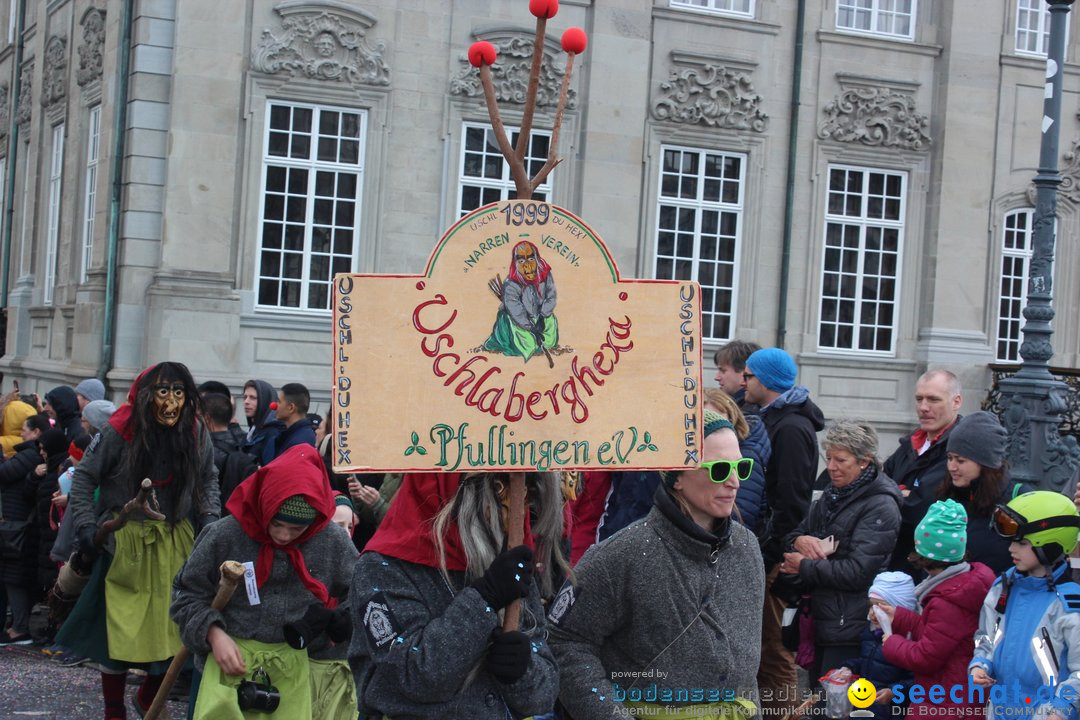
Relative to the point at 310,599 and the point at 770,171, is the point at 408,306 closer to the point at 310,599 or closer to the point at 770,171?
the point at 310,599

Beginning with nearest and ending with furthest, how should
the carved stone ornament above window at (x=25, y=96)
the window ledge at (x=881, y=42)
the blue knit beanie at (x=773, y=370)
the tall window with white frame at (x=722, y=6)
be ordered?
the blue knit beanie at (x=773, y=370)
the tall window with white frame at (x=722, y=6)
the window ledge at (x=881, y=42)
the carved stone ornament above window at (x=25, y=96)

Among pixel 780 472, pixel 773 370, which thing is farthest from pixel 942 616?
pixel 773 370

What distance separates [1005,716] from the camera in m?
5.10

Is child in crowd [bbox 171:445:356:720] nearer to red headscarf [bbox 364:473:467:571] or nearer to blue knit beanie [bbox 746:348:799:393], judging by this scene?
red headscarf [bbox 364:473:467:571]

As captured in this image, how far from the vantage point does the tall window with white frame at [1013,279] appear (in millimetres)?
18641

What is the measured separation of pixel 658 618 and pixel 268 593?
188 centimetres

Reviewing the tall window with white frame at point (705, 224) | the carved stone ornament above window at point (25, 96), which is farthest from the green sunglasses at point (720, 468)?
the carved stone ornament above window at point (25, 96)

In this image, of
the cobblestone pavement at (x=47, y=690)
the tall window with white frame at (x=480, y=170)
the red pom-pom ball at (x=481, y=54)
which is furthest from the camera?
the tall window with white frame at (x=480, y=170)

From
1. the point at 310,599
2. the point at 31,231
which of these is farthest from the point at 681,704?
the point at 31,231

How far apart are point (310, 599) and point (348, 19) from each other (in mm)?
11845

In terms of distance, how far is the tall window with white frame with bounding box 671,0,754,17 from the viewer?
1738 centimetres

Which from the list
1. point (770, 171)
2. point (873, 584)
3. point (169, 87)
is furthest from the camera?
point (770, 171)

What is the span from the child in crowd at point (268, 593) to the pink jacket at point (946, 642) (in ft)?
7.58

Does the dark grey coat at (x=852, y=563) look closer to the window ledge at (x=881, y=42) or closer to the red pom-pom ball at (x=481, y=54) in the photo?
the red pom-pom ball at (x=481, y=54)
